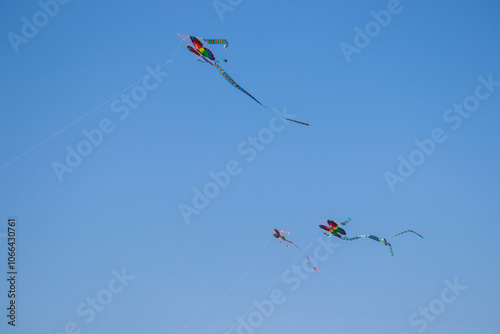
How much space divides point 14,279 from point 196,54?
10263 mm

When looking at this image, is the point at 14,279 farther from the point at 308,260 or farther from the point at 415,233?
the point at 415,233

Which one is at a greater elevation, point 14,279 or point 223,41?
point 223,41

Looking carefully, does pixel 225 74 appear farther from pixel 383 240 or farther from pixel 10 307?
pixel 10 307

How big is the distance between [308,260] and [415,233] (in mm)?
4282

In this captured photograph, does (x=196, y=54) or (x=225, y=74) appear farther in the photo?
(x=196, y=54)

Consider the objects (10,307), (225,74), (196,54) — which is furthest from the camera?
(10,307)

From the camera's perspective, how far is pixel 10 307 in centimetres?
1661

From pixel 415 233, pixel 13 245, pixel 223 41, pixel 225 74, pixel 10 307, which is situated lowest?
pixel 415 233

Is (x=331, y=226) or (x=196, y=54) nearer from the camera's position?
(x=196, y=54)

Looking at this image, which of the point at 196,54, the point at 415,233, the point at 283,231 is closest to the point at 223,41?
the point at 196,54

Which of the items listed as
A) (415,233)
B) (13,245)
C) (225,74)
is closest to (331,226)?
(415,233)

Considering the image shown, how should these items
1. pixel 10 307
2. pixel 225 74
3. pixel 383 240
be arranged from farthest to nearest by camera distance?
pixel 383 240 → pixel 10 307 → pixel 225 74

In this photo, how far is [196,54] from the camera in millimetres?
13891

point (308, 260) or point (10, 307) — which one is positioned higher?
point (10, 307)
